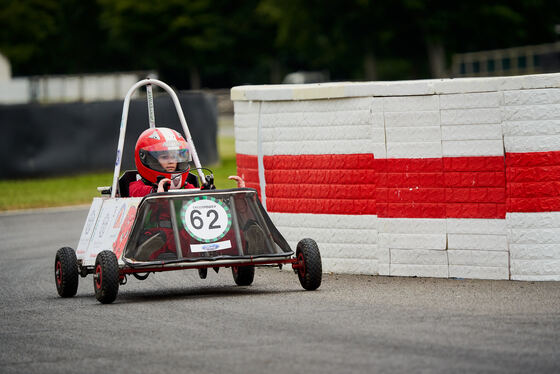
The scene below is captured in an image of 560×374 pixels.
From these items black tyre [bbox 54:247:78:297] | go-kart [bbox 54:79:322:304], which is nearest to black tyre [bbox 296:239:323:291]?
go-kart [bbox 54:79:322:304]

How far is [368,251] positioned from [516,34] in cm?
5016

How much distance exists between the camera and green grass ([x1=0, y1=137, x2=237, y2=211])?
2105 cm

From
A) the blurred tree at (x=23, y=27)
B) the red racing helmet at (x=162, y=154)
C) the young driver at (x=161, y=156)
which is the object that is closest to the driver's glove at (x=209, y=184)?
the young driver at (x=161, y=156)

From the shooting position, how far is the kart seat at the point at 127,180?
34.7 feet

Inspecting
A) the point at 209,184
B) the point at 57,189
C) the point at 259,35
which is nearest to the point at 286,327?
the point at 209,184

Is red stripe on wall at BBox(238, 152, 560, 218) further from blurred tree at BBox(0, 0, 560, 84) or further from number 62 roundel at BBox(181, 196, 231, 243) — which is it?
blurred tree at BBox(0, 0, 560, 84)

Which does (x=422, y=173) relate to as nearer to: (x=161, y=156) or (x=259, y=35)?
(x=161, y=156)

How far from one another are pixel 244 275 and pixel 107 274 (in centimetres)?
158

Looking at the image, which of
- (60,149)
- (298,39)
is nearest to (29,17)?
(298,39)

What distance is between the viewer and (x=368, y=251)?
35.1 ft

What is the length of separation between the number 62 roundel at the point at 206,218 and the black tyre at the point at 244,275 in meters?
0.94

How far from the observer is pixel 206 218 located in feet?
30.9

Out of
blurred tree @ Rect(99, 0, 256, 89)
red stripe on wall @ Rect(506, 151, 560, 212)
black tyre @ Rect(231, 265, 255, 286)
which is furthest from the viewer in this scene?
blurred tree @ Rect(99, 0, 256, 89)

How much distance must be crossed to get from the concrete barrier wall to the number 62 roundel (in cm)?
170
